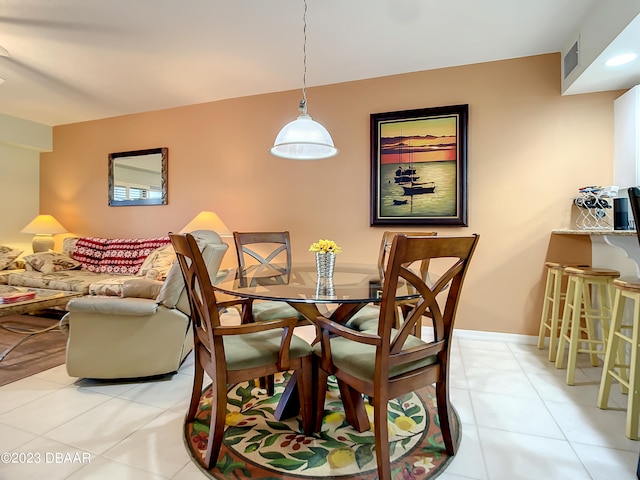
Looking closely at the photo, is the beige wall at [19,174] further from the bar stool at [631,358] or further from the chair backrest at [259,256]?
the bar stool at [631,358]

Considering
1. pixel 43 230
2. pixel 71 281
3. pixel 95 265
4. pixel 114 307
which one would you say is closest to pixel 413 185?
pixel 114 307

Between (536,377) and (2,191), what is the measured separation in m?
6.46

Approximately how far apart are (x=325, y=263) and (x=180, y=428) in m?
1.10

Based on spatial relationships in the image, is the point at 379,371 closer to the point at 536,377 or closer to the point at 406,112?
the point at 536,377

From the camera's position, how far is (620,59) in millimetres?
2148

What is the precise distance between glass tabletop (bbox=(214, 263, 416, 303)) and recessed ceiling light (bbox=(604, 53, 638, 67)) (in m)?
2.08

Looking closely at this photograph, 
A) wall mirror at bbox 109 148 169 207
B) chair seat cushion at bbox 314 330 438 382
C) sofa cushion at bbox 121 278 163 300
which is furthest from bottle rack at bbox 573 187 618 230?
wall mirror at bbox 109 148 169 207

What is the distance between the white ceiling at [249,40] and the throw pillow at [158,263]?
1763 millimetres

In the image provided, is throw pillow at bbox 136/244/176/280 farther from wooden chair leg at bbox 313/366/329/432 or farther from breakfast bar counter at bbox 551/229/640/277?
breakfast bar counter at bbox 551/229/640/277

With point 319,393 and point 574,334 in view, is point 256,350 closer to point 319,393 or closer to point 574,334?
point 319,393

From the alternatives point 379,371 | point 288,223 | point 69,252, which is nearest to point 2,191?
point 69,252

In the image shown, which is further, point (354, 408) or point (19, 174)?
point (19, 174)

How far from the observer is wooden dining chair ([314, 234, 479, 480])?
110 centimetres

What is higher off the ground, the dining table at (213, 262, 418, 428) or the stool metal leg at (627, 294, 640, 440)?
the dining table at (213, 262, 418, 428)
